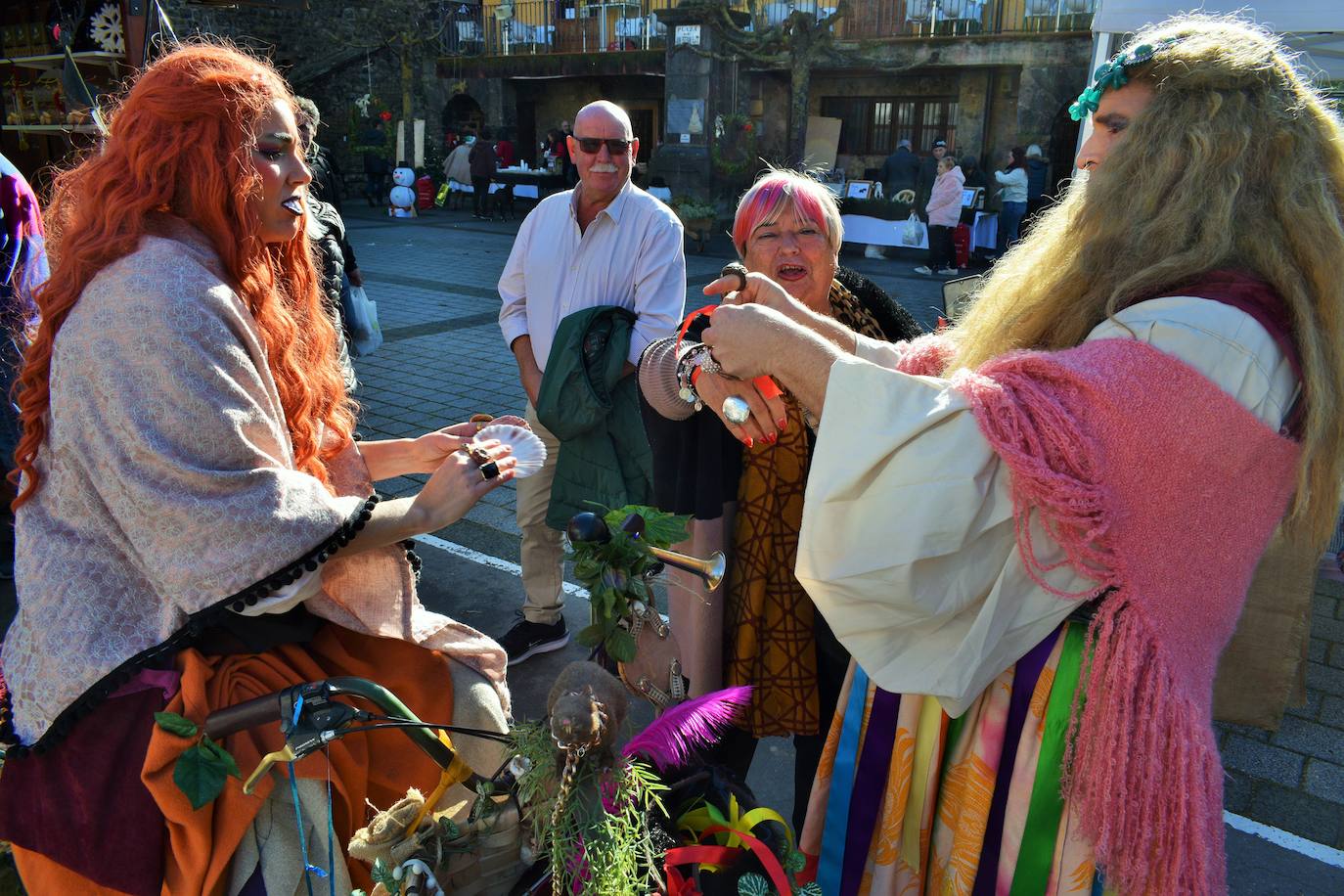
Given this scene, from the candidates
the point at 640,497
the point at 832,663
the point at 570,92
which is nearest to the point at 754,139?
the point at 570,92

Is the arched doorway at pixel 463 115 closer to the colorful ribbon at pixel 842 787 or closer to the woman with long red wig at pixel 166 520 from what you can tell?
the woman with long red wig at pixel 166 520

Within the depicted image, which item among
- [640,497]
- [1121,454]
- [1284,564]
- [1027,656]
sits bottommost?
[640,497]

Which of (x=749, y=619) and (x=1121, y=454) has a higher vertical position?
(x=1121, y=454)

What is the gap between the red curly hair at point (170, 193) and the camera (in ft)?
5.14

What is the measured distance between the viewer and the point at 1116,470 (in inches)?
49.1

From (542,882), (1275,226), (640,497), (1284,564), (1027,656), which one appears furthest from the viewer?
(640,497)

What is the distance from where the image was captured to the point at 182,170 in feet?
5.36

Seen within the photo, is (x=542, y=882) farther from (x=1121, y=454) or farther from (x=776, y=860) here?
(x=1121, y=454)

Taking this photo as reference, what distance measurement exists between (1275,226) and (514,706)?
277 centimetres

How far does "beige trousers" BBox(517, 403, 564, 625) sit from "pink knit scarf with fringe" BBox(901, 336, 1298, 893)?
249cm

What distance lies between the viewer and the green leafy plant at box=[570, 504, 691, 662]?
1236 mm

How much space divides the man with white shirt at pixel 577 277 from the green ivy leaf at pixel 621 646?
7.33 feet

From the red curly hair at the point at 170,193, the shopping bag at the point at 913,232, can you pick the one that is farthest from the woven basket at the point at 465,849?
the shopping bag at the point at 913,232

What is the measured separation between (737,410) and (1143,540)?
628 mm
